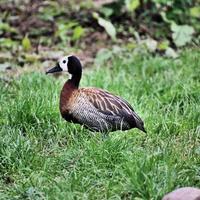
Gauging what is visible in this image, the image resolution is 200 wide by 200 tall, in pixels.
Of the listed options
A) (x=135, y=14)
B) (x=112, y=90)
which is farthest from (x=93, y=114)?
(x=135, y=14)

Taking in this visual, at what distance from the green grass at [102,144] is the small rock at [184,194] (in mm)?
225

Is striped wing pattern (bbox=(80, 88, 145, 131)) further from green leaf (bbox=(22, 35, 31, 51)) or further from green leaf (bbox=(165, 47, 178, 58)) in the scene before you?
green leaf (bbox=(22, 35, 31, 51))

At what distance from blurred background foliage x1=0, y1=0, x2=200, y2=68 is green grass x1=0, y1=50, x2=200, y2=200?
1251 millimetres

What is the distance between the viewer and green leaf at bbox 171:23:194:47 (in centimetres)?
944

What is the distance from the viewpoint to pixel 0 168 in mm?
5504

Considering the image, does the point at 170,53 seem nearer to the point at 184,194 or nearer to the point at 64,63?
the point at 64,63

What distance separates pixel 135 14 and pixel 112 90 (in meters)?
3.17

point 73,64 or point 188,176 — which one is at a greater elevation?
point 73,64

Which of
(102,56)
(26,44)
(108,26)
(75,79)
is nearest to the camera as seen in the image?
(75,79)

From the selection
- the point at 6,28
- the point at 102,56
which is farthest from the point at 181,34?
the point at 6,28

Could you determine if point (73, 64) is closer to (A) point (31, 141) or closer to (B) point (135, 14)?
(A) point (31, 141)

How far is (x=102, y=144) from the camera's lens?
5.52 m

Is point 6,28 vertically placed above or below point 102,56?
above

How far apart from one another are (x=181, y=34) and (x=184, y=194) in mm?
5296
